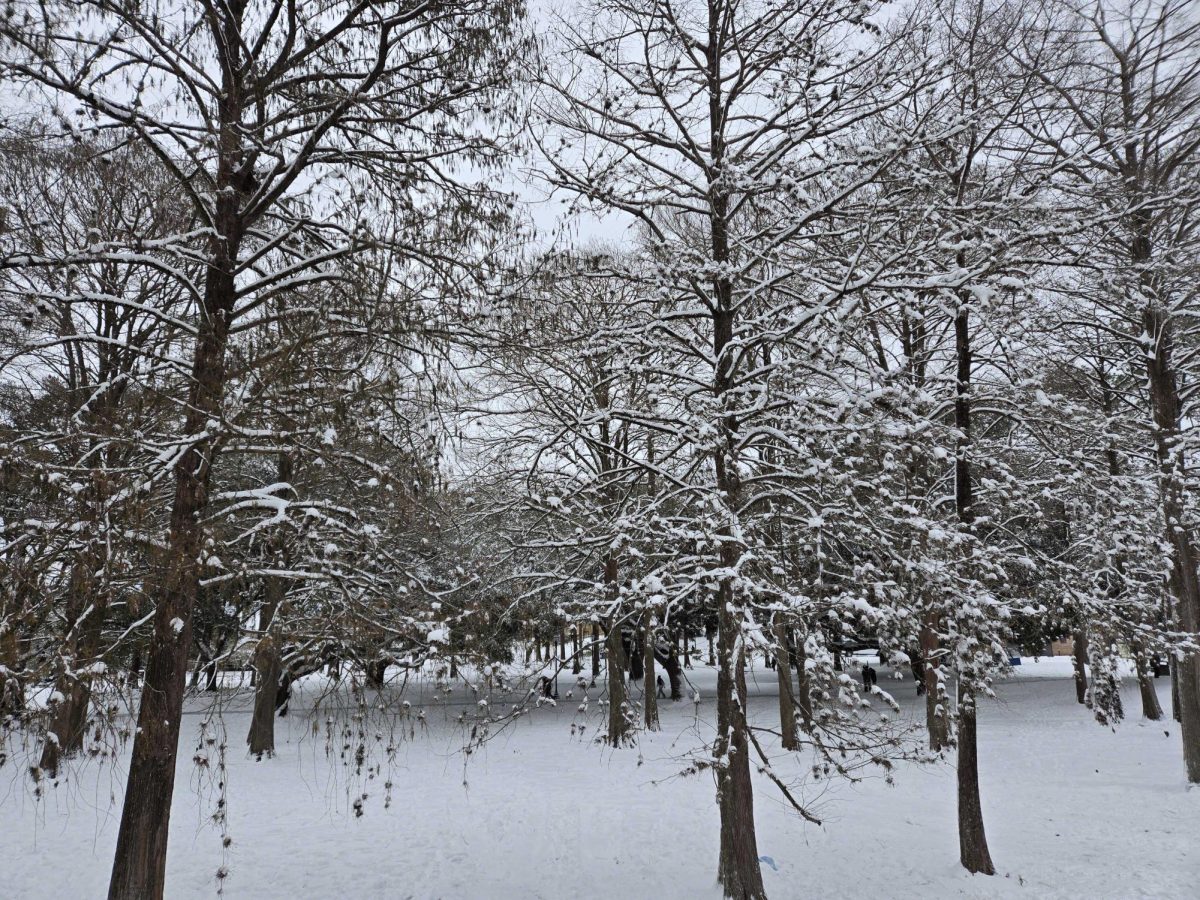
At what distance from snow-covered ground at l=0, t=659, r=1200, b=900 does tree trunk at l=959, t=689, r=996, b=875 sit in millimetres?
176

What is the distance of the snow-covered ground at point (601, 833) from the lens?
861 cm

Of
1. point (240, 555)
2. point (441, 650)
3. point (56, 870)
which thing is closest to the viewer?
point (441, 650)

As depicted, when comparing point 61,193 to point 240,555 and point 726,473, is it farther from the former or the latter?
point 726,473

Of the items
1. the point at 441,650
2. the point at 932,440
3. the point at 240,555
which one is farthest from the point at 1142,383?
the point at 240,555

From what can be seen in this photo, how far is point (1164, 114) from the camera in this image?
4.67 meters

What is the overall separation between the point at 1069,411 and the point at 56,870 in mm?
12258

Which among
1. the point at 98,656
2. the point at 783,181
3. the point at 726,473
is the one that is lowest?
the point at 98,656

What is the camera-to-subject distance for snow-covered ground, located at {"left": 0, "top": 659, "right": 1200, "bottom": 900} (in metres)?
8.61

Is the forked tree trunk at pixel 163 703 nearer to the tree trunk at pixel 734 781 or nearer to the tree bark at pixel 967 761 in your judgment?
the tree trunk at pixel 734 781

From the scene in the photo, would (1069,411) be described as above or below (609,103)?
below

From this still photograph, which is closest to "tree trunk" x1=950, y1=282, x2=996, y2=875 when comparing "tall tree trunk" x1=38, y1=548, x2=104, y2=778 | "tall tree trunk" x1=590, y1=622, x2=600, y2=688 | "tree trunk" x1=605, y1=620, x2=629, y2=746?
"tall tree trunk" x1=590, y1=622, x2=600, y2=688

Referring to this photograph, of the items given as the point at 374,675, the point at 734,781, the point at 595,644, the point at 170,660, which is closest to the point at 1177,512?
the point at 734,781

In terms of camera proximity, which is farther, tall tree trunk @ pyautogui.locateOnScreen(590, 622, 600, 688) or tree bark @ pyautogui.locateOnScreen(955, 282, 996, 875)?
tree bark @ pyautogui.locateOnScreen(955, 282, 996, 875)

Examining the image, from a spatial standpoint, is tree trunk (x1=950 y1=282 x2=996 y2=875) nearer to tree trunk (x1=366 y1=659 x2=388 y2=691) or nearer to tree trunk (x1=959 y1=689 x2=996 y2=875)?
tree trunk (x1=959 y1=689 x2=996 y2=875)
